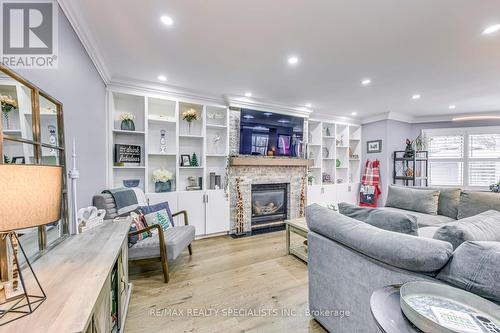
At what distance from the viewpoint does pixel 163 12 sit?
168cm

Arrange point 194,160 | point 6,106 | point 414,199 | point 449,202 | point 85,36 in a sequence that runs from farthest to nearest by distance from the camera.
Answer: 1. point 194,160
2. point 414,199
3. point 449,202
4. point 85,36
5. point 6,106

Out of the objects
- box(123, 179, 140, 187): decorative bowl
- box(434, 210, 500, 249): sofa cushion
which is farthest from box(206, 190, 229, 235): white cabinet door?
box(434, 210, 500, 249): sofa cushion

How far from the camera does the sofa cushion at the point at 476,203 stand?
2.55m

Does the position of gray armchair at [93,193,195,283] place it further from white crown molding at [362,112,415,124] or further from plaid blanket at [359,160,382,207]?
white crown molding at [362,112,415,124]

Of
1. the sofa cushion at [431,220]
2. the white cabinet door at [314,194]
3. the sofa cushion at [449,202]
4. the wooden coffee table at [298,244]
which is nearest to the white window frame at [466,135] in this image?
the sofa cushion at [449,202]

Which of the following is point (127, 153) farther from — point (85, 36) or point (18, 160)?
point (18, 160)

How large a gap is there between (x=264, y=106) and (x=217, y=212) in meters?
2.20

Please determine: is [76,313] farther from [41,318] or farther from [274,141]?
[274,141]

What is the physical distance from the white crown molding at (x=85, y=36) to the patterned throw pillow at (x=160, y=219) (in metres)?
1.87

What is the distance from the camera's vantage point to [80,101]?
77.7 inches

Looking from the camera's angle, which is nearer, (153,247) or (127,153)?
(153,247)

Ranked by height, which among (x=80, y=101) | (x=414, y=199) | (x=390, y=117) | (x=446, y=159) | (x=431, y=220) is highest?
(x=390, y=117)

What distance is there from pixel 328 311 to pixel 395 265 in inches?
28.8

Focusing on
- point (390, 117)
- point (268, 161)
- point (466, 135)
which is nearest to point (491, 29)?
point (268, 161)
